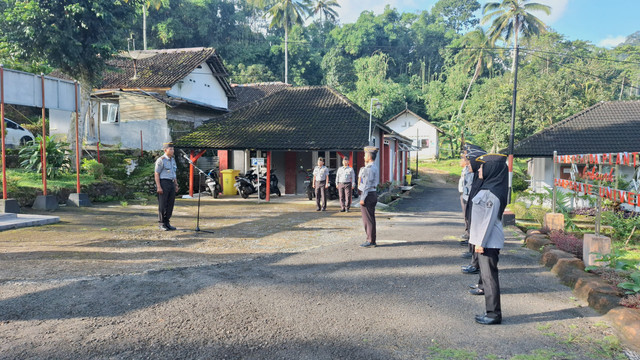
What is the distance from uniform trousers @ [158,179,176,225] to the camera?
30.0 ft

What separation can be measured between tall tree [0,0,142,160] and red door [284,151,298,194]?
313 inches

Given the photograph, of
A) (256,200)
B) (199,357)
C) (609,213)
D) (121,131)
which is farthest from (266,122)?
(199,357)

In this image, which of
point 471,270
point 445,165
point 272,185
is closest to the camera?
point 471,270

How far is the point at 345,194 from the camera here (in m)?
13.8

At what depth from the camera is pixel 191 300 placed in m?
4.82

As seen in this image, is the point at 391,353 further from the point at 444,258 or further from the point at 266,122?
the point at 266,122

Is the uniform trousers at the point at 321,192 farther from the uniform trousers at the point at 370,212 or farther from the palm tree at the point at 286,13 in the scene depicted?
the palm tree at the point at 286,13

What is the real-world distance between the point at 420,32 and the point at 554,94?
111 feet

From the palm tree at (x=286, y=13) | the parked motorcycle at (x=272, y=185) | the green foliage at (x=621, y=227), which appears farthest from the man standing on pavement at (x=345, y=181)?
the palm tree at (x=286, y=13)

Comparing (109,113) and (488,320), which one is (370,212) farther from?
(109,113)

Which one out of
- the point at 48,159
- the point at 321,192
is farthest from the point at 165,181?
the point at 48,159

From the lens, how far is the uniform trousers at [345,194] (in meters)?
13.6

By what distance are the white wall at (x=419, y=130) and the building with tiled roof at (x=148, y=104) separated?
25363mm

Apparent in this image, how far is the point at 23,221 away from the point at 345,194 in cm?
826
